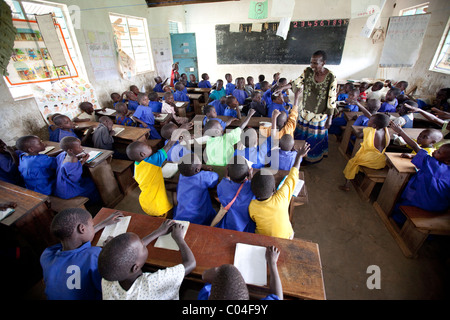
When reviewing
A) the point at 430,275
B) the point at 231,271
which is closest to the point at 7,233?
the point at 231,271

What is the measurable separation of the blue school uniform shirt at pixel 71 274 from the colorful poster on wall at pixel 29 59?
3.84 m

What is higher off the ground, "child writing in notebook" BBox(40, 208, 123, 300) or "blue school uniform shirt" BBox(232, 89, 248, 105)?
"blue school uniform shirt" BBox(232, 89, 248, 105)

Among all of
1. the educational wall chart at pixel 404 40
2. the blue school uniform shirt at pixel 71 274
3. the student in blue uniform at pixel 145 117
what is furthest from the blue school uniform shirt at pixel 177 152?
the educational wall chart at pixel 404 40

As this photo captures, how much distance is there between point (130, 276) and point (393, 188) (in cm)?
287

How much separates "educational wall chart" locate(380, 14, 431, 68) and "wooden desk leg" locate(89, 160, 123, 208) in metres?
7.42

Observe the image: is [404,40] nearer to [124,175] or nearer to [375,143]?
[375,143]

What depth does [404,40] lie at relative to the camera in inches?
218

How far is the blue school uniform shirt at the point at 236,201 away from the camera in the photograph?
5.61ft

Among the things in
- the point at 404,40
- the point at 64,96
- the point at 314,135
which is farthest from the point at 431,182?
the point at 64,96

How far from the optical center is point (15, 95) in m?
3.48

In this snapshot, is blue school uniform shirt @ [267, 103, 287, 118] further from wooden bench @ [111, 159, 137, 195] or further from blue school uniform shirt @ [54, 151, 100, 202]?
A: blue school uniform shirt @ [54, 151, 100, 202]

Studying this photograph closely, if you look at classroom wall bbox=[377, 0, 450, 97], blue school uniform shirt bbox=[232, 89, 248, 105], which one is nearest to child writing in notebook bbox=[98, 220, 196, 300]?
blue school uniform shirt bbox=[232, 89, 248, 105]

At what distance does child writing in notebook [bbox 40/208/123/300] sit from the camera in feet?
3.90

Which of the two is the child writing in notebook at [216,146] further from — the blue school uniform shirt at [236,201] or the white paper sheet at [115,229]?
the white paper sheet at [115,229]
